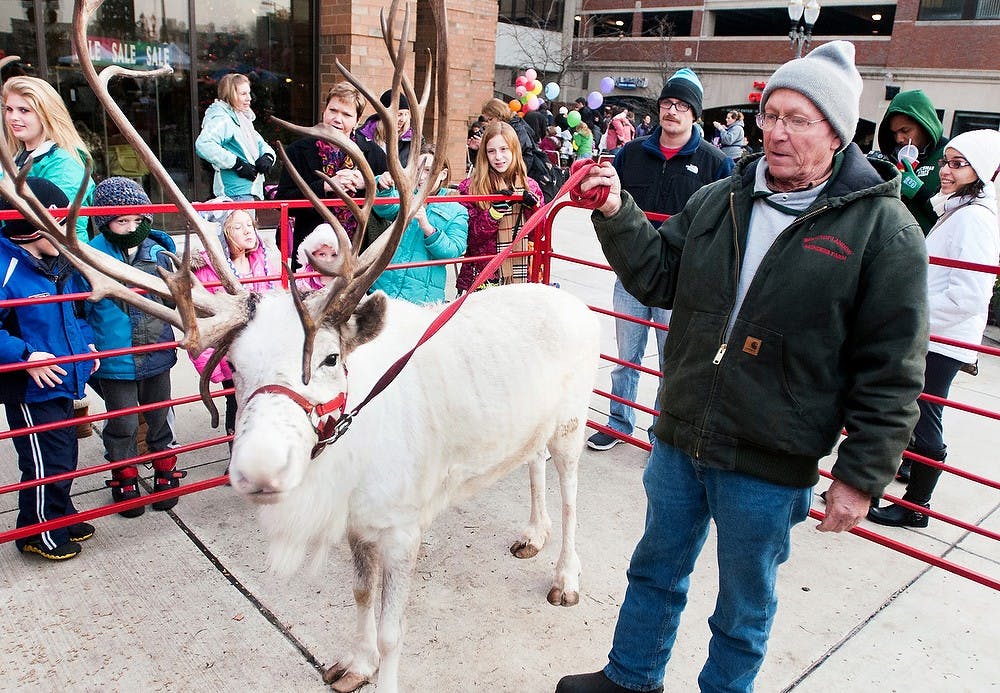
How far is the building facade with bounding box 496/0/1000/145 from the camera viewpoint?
95.2 ft

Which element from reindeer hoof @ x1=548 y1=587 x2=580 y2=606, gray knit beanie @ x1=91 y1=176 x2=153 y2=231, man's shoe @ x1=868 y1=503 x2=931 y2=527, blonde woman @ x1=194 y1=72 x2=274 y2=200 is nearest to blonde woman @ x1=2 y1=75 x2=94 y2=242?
gray knit beanie @ x1=91 y1=176 x2=153 y2=231

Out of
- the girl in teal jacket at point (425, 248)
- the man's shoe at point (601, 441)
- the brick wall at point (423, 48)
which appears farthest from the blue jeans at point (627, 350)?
the brick wall at point (423, 48)

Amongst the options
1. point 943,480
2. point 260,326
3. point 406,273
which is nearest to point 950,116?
point 943,480

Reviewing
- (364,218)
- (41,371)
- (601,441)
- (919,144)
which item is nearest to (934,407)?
(919,144)

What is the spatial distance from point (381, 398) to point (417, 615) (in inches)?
48.5

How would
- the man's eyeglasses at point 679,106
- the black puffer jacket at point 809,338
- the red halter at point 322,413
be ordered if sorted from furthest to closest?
the man's eyeglasses at point 679,106 < the red halter at point 322,413 < the black puffer jacket at point 809,338

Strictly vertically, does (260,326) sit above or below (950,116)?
below

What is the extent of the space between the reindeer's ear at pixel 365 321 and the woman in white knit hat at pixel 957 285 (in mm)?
3461

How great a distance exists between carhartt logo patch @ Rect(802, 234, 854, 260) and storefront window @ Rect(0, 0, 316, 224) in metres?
8.90

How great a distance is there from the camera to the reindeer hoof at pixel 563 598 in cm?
360

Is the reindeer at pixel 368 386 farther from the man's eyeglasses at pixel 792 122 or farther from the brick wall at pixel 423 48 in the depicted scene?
the brick wall at pixel 423 48

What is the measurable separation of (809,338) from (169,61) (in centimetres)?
1105

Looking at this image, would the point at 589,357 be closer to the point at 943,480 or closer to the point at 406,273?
the point at 406,273

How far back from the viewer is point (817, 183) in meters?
2.34
